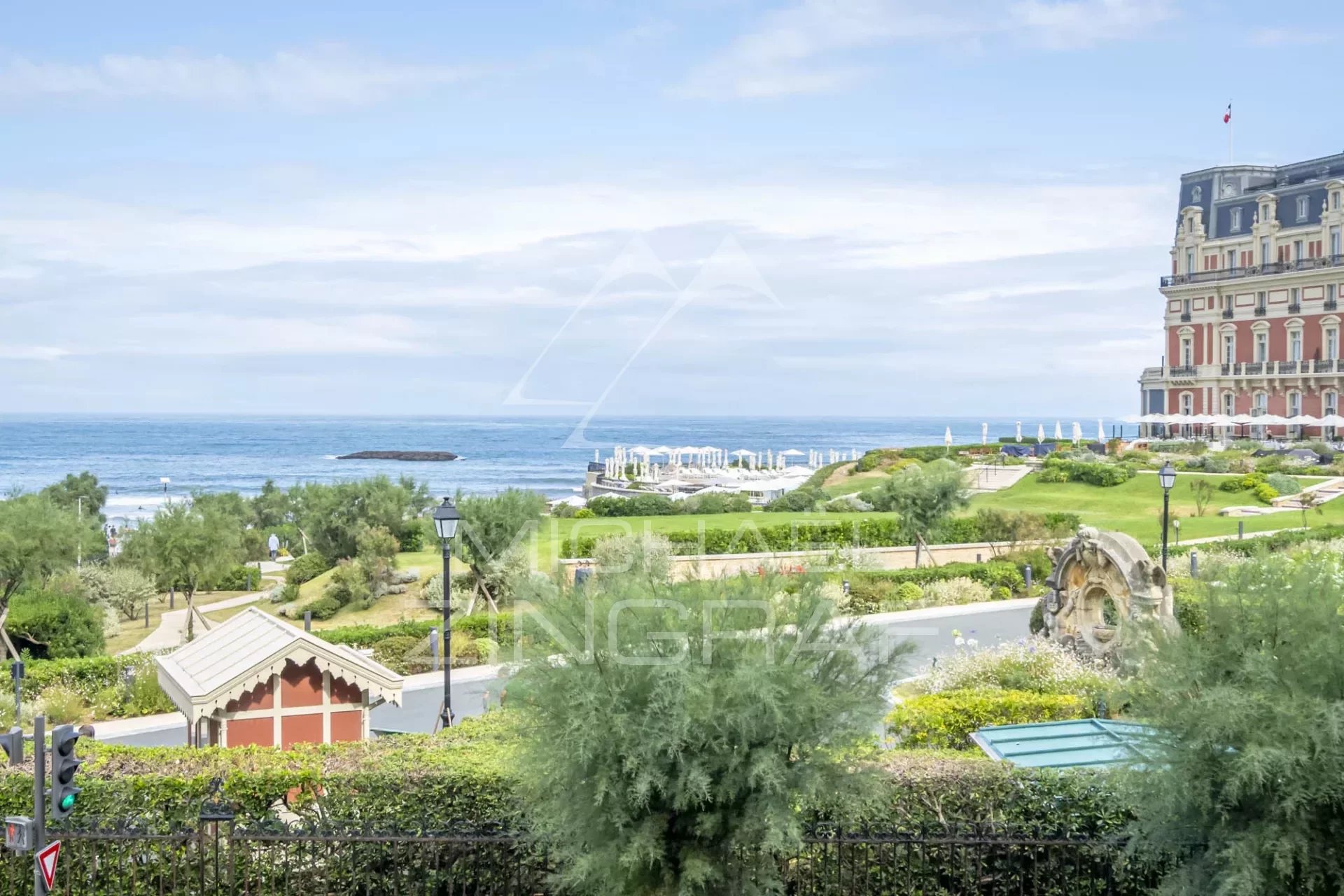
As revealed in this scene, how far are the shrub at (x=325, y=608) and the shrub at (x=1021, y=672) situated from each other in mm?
15184

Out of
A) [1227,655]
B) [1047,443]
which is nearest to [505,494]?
[1227,655]

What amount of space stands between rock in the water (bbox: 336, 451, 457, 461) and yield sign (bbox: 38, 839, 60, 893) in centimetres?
11336

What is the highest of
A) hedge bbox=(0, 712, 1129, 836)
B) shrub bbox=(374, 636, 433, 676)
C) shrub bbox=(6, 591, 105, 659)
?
hedge bbox=(0, 712, 1129, 836)

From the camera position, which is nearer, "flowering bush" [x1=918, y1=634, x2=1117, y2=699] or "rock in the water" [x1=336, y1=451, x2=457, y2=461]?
"flowering bush" [x1=918, y1=634, x2=1117, y2=699]

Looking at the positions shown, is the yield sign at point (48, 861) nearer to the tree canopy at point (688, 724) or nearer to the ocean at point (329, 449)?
the tree canopy at point (688, 724)

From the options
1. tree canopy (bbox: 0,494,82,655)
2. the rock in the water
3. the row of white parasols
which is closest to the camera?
tree canopy (bbox: 0,494,82,655)

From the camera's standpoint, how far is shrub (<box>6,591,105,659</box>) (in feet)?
61.7

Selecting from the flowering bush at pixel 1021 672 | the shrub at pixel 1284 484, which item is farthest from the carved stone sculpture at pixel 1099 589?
the shrub at pixel 1284 484

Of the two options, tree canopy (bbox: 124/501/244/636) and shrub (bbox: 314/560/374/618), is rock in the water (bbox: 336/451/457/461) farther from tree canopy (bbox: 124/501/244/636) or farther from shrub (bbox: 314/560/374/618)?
tree canopy (bbox: 124/501/244/636)

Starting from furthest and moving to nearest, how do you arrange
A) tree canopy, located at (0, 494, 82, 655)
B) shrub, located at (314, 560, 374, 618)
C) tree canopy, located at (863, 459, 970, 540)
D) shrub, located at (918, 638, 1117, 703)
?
tree canopy, located at (863, 459, 970, 540) → shrub, located at (314, 560, 374, 618) → tree canopy, located at (0, 494, 82, 655) → shrub, located at (918, 638, 1117, 703)

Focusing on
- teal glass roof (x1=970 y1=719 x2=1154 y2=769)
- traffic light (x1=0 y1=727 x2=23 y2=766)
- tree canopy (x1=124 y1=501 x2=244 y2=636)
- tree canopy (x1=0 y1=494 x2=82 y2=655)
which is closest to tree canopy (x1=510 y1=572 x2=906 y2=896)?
teal glass roof (x1=970 y1=719 x2=1154 y2=769)

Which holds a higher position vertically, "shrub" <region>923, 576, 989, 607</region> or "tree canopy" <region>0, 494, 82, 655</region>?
"tree canopy" <region>0, 494, 82, 655</region>

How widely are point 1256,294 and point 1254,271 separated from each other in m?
1.30

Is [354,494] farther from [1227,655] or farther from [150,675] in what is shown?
[1227,655]
